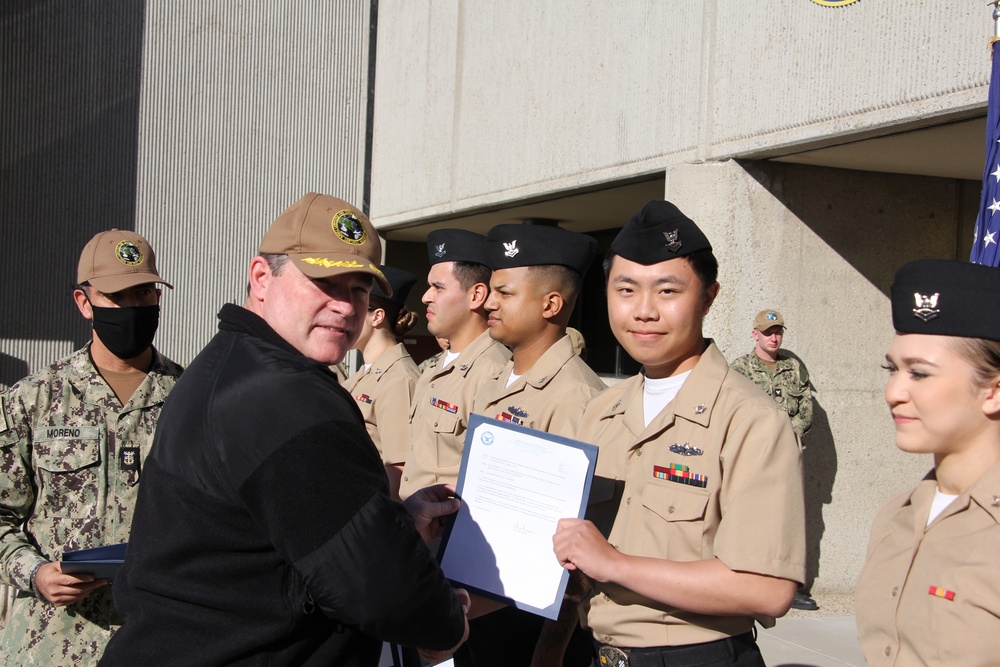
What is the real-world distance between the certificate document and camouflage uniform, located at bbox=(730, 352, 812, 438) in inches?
160

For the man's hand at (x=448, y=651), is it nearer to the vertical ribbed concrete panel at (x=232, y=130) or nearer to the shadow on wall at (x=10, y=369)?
the vertical ribbed concrete panel at (x=232, y=130)

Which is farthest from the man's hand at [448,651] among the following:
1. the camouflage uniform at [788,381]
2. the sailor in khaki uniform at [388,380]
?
the camouflage uniform at [788,381]

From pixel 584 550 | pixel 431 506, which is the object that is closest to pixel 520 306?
pixel 431 506

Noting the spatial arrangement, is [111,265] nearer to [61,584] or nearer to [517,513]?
[61,584]

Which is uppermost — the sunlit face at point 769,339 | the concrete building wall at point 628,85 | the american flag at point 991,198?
the concrete building wall at point 628,85

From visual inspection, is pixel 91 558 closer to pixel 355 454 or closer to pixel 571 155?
pixel 355 454

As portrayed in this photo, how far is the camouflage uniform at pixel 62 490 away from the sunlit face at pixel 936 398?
105 inches

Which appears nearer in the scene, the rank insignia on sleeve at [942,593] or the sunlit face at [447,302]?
the rank insignia on sleeve at [942,593]

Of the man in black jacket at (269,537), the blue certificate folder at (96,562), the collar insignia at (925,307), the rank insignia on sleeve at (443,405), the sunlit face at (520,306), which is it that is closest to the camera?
the man in black jacket at (269,537)

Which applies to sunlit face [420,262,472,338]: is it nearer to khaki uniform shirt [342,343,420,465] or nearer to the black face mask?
khaki uniform shirt [342,343,420,465]

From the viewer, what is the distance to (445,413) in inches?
170

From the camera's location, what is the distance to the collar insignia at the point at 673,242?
2.63 metres

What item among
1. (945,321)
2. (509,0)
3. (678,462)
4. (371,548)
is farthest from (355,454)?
(509,0)

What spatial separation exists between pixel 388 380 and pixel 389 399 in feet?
0.57
